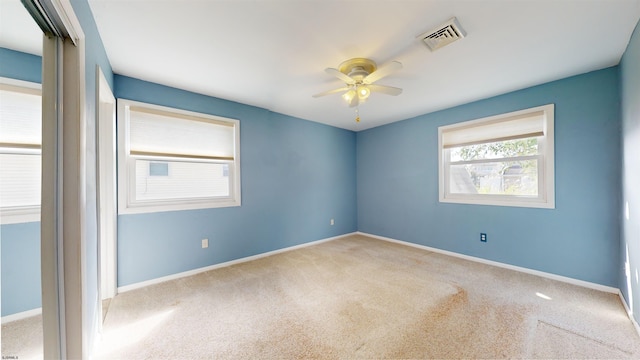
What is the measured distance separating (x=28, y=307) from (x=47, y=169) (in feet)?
2.07

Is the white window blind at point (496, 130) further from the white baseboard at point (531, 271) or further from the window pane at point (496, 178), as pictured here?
the white baseboard at point (531, 271)

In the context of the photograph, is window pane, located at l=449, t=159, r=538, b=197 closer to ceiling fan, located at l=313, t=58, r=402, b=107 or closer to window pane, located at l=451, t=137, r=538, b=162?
window pane, located at l=451, t=137, r=538, b=162

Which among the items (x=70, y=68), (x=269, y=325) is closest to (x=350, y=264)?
(x=269, y=325)

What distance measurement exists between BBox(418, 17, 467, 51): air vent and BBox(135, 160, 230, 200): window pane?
287cm

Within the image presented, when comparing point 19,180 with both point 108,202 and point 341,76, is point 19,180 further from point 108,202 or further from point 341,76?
point 341,76

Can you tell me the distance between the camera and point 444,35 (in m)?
1.82

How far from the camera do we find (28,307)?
3.34ft

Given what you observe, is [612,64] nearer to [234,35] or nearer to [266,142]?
[234,35]

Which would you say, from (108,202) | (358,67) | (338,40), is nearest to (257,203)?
(108,202)

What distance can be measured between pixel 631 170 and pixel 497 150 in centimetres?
130

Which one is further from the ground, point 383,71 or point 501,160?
point 383,71

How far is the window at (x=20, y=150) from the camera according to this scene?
2.99 feet

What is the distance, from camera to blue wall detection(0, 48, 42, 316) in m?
0.88

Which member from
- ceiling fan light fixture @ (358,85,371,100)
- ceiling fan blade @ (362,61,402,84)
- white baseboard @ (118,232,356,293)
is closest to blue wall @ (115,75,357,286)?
white baseboard @ (118,232,356,293)
